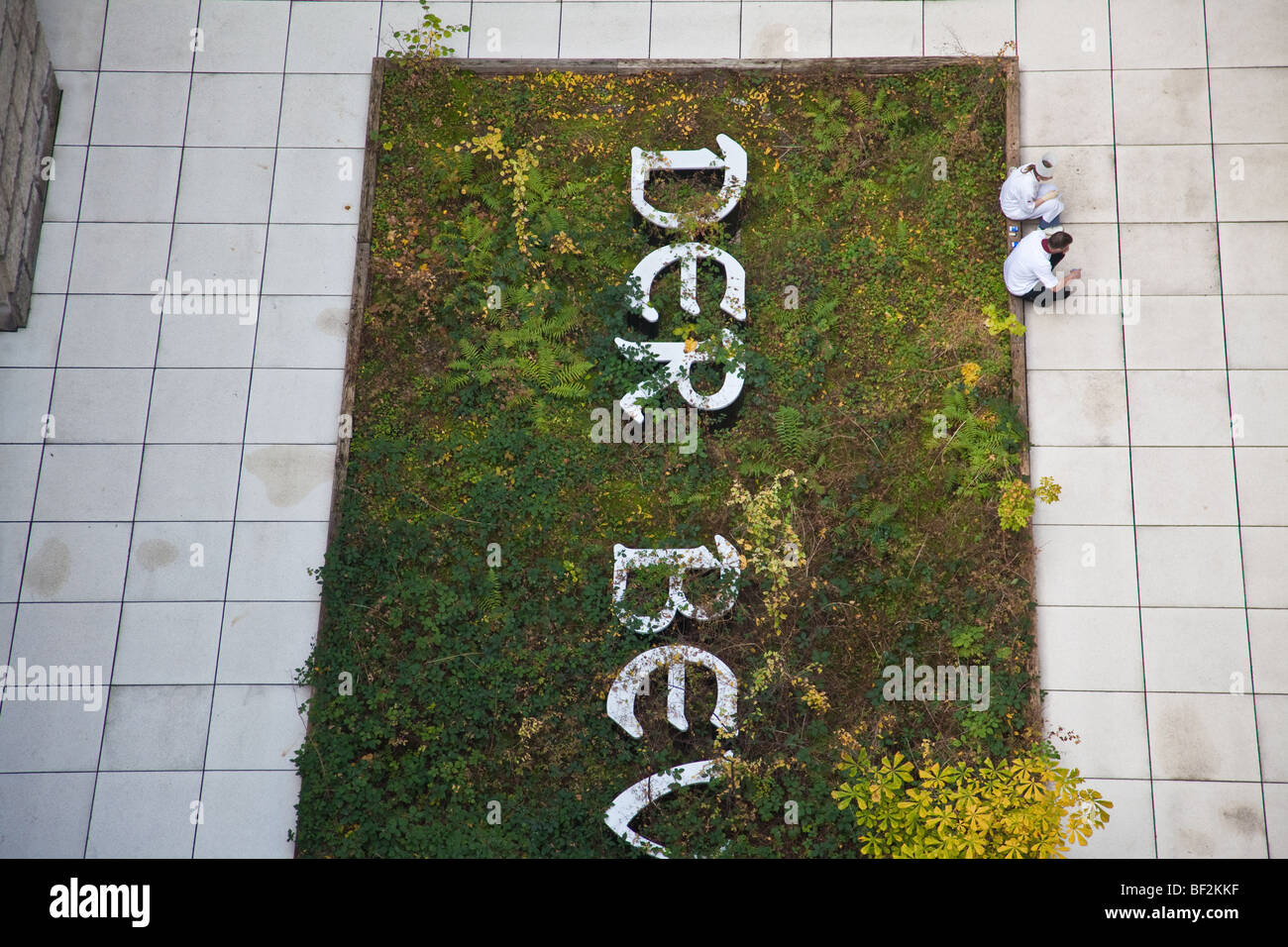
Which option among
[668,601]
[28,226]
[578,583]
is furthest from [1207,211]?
[28,226]

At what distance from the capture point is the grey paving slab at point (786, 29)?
9016 mm

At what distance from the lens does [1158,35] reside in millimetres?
8883

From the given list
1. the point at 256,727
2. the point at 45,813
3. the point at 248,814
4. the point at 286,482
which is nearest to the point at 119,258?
the point at 286,482

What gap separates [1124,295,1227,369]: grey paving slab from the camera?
8242 mm

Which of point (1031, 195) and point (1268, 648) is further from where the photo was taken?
point (1031, 195)

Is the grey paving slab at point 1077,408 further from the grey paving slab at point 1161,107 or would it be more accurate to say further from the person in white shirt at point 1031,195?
the grey paving slab at point 1161,107

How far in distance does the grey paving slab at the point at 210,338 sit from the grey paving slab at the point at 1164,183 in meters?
7.67

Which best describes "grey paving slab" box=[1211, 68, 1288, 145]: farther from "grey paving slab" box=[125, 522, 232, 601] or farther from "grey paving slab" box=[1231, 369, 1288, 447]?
"grey paving slab" box=[125, 522, 232, 601]

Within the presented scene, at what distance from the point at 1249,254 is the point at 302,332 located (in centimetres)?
821

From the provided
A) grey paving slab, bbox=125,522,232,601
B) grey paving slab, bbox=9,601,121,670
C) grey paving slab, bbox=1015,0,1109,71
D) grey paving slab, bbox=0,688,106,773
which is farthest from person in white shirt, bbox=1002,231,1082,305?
grey paving slab, bbox=0,688,106,773

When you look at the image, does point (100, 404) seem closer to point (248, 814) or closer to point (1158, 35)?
point (248, 814)

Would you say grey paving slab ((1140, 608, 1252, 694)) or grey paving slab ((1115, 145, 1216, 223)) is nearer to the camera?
grey paving slab ((1140, 608, 1252, 694))

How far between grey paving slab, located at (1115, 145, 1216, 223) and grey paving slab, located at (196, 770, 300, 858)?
8.46 metres

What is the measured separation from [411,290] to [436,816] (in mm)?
4331
